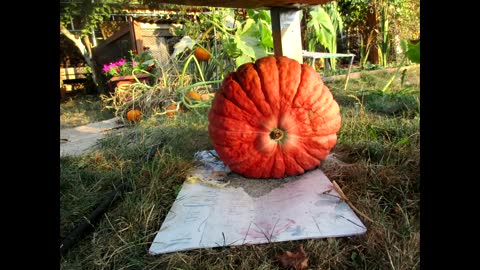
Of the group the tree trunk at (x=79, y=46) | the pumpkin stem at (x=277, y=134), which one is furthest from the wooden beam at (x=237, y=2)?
the tree trunk at (x=79, y=46)

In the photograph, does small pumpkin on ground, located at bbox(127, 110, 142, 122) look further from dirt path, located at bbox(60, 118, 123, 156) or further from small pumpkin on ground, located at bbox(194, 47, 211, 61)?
small pumpkin on ground, located at bbox(194, 47, 211, 61)

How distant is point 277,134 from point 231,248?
0.65 meters

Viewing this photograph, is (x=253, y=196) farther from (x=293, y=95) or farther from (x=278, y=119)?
(x=293, y=95)

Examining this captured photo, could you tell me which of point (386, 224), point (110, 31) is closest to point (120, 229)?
point (386, 224)

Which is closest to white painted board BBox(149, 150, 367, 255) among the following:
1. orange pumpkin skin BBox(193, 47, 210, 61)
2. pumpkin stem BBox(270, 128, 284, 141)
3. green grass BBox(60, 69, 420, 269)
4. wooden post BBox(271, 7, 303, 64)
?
green grass BBox(60, 69, 420, 269)

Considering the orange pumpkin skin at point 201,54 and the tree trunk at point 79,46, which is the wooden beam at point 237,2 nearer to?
the orange pumpkin skin at point 201,54

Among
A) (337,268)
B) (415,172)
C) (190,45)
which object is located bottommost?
(337,268)

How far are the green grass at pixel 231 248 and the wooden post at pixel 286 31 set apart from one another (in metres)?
0.60

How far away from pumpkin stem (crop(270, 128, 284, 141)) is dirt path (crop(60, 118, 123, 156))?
1507mm

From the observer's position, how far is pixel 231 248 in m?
1.05

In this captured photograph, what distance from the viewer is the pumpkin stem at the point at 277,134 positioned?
1560mm

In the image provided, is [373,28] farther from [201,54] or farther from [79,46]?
[79,46]
